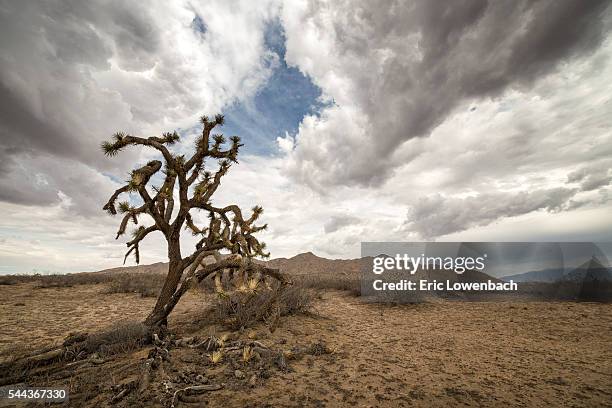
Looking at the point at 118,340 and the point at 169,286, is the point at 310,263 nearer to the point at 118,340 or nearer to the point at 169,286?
the point at 169,286

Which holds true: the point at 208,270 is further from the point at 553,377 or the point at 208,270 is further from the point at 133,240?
the point at 553,377

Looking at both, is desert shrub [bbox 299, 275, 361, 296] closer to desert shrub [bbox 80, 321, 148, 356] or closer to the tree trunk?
the tree trunk

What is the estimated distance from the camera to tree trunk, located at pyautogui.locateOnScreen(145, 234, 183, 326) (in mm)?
6760

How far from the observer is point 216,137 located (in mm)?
7598

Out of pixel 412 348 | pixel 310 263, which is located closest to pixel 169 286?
pixel 412 348

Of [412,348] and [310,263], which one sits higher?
[310,263]

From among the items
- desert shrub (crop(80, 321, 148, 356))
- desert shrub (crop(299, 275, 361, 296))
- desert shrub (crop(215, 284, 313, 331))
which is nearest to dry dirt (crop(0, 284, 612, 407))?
desert shrub (crop(215, 284, 313, 331))

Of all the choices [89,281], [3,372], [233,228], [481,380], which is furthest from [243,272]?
[89,281]

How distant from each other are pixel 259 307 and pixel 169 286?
2509mm

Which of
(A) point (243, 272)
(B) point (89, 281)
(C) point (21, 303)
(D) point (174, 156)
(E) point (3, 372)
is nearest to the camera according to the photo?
(E) point (3, 372)

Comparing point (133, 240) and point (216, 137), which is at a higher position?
point (216, 137)

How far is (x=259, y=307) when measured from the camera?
810 centimetres

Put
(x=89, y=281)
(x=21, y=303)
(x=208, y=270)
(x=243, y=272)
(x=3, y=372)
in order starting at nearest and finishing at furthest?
(x=3, y=372) < (x=243, y=272) < (x=208, y=270) < (x=21, y=303) < (x=89, y=281)

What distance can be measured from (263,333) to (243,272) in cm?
198
